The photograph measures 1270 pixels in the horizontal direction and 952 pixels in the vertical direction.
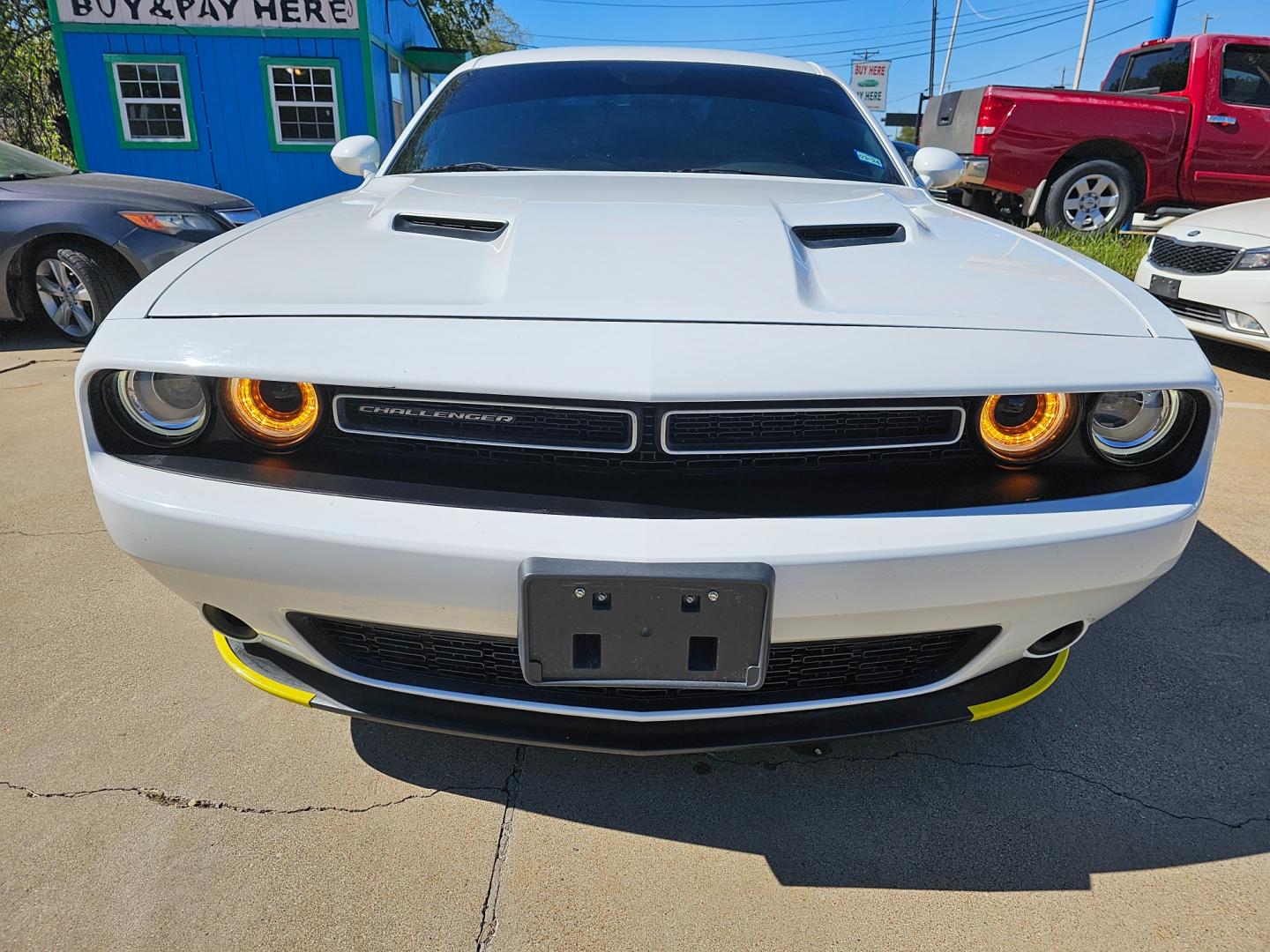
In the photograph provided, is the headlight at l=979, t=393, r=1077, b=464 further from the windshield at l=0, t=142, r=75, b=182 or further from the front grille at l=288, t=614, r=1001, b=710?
the windshield at l=0, t=142, r=75, b=182

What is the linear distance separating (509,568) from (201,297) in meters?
0.71

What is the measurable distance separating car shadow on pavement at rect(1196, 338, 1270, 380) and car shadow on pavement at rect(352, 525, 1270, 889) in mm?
3940

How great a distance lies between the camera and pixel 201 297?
54.0 inches

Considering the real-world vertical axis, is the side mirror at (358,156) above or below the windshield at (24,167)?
above

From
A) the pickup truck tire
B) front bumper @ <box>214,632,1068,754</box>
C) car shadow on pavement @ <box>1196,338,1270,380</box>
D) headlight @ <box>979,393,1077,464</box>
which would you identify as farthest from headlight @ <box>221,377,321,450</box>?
the pickup truck tire

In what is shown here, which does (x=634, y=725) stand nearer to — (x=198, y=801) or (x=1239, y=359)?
(x=198, y=801)

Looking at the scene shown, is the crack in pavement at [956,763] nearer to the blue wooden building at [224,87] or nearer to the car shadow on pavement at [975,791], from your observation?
the car shadow on pavement at [975,791]

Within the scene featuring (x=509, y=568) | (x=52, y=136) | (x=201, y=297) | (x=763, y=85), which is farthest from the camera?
(x=52, y=136)

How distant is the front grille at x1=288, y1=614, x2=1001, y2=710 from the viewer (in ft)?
4.60

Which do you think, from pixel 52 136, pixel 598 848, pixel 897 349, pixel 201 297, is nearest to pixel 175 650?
pixel 201 297

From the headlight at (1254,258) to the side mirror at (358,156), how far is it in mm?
4774

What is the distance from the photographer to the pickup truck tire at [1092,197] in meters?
7.95

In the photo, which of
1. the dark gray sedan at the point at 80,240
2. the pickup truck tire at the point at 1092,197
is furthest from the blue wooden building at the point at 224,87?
the pickup truck tire at the point at 1092,197

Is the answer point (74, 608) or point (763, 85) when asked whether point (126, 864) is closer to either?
point (74, 608)
